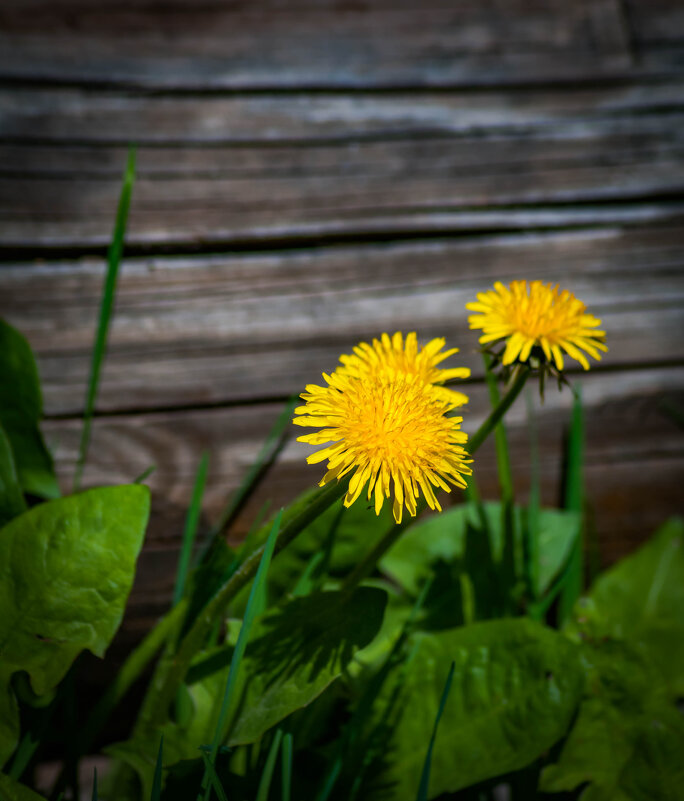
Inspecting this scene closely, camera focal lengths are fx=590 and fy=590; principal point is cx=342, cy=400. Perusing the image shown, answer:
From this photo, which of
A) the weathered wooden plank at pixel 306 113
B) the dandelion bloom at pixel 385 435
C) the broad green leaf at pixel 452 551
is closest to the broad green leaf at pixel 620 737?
the broad green leaf at pixel 452 551

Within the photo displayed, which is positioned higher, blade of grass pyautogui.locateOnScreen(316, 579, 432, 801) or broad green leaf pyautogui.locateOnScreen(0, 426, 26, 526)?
broad green leaf pyautogui.locateOnScreen(0, 426, 26, 526)

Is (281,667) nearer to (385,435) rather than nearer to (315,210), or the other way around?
(385,435)

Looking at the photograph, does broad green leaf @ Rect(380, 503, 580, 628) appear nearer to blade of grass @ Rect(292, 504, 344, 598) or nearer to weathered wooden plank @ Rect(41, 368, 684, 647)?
weathered wooden plank @ Rect(41, 368, 684, 647)

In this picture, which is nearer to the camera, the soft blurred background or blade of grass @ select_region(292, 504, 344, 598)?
blade of grass @ select_region(292, 504, 344, 598)

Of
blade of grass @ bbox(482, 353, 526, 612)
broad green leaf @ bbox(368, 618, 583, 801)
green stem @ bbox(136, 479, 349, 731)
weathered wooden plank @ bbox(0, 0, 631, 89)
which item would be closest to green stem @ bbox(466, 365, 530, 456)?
green stem @ bbox(136, 479, 349, 731)

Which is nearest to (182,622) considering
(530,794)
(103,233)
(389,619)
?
(389,619)

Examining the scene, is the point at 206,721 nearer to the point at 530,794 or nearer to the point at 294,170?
the point at 530,794
